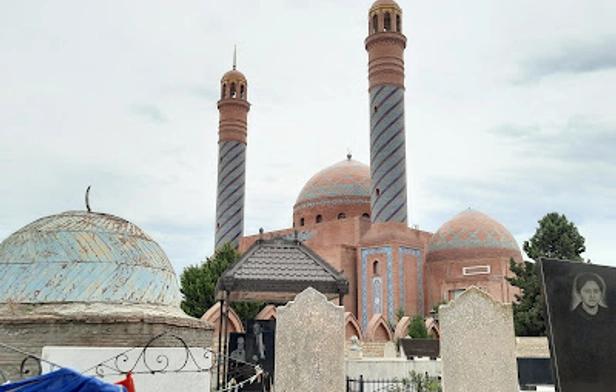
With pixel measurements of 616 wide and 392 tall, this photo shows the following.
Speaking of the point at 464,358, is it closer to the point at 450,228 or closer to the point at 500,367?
the point at 500,367

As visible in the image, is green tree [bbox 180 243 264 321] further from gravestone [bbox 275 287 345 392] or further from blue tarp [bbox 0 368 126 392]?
blue tarp [bbox 0 368 126 392]

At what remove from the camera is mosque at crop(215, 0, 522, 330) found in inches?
888

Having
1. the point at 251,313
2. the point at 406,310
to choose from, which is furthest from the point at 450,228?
the point at 251,313

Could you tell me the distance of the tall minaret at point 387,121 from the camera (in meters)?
22.3

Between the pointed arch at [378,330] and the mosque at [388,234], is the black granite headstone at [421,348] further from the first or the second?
the mosque at [388,234]

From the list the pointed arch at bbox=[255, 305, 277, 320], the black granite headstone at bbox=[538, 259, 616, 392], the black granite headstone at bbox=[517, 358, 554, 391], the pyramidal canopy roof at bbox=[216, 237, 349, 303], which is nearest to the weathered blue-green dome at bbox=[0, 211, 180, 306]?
the pyramidal canopy roof at bbox=[216, 237, 349, 303]

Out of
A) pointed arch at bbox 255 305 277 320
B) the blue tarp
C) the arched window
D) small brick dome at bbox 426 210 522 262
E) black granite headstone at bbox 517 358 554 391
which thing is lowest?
black granite headstone at bbox 517 358 554 391

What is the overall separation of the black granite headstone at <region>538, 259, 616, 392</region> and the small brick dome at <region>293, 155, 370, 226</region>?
2569cm

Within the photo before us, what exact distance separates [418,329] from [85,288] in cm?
1660

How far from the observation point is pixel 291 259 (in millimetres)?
9422

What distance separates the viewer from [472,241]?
2523 centimetres

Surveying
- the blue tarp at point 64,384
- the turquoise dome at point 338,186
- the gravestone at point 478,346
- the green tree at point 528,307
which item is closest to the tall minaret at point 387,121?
the turquoise dome at point 338,186

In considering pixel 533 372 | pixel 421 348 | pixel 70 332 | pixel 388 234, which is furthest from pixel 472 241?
pixel 70 332

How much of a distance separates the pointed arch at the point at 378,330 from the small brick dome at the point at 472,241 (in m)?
5.01
